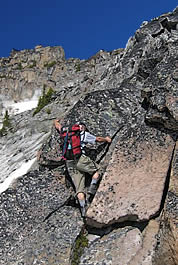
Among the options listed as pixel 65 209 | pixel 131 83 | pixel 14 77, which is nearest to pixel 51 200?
pixel 65 209

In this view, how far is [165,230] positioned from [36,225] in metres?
3.52

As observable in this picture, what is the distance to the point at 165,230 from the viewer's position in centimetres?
746

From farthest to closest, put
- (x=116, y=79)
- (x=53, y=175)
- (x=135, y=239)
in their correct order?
(x=116, y=79)
(x=53, y=175)
(x=135, y=239)

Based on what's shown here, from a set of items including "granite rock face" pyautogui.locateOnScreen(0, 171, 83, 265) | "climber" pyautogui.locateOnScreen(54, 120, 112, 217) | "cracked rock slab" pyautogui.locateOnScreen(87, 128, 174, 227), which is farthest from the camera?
"climber" pyautogui.locateOnScreen(54, 120, 112, 217)

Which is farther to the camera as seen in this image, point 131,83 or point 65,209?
point 131,83

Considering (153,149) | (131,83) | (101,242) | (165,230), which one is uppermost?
(131,83)

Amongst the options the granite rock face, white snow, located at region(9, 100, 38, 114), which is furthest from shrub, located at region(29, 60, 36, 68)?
the granite rock face

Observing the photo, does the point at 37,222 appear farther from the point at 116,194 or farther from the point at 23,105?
the point at 23,105

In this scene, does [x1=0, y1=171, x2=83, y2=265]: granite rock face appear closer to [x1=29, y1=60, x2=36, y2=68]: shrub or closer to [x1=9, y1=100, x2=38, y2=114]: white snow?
[x1=9, y1=100, x2=38, y2=114]: white snow

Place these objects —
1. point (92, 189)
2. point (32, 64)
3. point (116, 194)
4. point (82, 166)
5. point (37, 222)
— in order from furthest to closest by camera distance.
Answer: point (32, 64), point (82, 166), point (37, 222), point (92, 189), point (116, 194)

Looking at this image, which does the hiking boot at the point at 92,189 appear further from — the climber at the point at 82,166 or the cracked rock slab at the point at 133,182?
the cracked rock slab at the point at 133,182

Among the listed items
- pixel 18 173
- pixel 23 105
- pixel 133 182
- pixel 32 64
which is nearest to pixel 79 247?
pixel 133 182

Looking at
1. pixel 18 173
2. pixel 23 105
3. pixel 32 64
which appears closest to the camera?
pixel 18 173

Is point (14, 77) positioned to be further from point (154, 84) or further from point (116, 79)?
point (154, 84)
